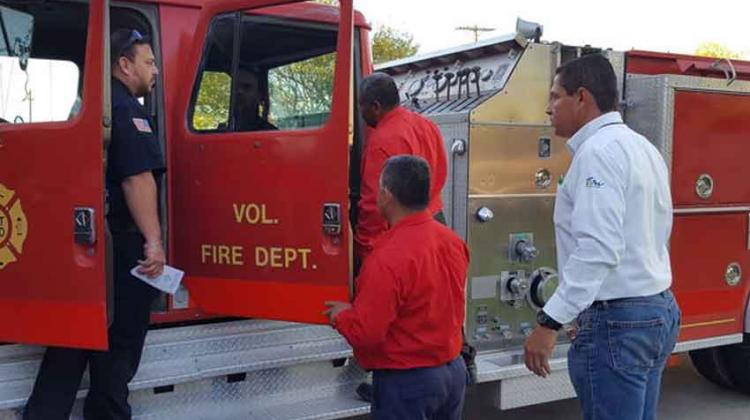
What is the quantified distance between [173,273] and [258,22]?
1.27 m

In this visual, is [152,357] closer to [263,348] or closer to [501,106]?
[263,348]

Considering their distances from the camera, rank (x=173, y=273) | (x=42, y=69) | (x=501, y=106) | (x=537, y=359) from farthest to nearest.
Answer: (x=501, y=106) < (x=42, y=69) < (x=173, y=273) < (x=537, y=359)

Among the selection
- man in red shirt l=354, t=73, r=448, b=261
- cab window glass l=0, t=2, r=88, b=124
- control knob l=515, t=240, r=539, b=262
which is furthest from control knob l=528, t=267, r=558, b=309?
cab window glass l=0, t=2, r=88, b=124

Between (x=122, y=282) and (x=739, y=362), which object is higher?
(x=122, y=282)

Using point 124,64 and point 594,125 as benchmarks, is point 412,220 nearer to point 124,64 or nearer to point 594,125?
point 594,125

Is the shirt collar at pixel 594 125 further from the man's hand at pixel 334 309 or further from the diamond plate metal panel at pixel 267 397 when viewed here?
the diamond plate metal panel at pixel 267 397

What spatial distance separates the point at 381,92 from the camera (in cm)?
333

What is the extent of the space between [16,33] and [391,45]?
2074 centimetres

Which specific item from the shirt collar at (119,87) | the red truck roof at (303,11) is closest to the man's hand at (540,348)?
the shirt collar at (119,87)

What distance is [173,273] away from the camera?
294 centimetres

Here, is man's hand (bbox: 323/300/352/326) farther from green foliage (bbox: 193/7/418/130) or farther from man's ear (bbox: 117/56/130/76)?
man's ear (bbox: 117/56/130/76)

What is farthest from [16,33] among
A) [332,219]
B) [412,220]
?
[412,220]

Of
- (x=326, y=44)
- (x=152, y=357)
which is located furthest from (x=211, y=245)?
(x=326, y=44)

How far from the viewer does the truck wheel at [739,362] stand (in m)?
5.21
